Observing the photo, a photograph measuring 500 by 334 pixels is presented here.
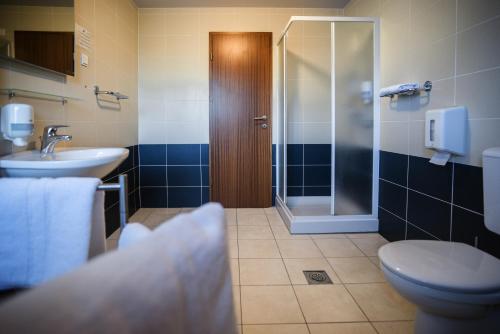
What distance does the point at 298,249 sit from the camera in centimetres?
251

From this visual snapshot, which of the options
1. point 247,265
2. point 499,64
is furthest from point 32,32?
point 499,64

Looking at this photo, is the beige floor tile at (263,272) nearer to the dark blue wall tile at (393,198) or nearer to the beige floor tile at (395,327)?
the beige floor tile at (395,327)

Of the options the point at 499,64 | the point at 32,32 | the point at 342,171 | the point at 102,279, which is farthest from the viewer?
the point at 342,171

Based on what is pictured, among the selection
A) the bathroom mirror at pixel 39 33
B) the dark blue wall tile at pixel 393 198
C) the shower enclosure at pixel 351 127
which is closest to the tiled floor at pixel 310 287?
the shower enclosure at pixel 351 127

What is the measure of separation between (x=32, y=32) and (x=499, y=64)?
2289mm

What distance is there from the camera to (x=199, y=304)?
0.45 meters

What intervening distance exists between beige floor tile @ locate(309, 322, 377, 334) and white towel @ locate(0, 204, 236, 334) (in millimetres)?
1161

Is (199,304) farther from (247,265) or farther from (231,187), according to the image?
(231,187)

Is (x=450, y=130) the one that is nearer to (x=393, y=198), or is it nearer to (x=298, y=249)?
(x=393, y=198)

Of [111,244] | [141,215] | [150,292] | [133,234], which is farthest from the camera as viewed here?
[141,215]

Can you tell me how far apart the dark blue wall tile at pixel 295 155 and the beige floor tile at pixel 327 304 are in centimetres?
185

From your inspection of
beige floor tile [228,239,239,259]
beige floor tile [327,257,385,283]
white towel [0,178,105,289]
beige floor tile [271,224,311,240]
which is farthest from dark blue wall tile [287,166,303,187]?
white towel [0,178,105,289]

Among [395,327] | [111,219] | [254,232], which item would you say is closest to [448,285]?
[395,327]

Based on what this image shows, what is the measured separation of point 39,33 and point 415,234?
2.57 meters
